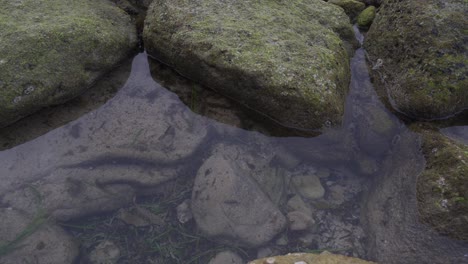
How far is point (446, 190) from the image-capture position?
3.50 meters

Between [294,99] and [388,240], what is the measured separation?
1.92 m

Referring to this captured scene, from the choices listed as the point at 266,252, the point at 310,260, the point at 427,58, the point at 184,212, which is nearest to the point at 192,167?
the point at 184,212

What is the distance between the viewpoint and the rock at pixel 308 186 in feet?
15.0

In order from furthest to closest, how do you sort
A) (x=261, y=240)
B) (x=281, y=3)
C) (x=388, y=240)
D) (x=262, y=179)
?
(x=281, y=3) < (x=262, y=179) < (x=261, y=240) < (x=388, y=240)

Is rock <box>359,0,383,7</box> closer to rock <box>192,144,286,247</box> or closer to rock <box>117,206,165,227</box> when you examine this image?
rock <box>192,144,286,247</box>

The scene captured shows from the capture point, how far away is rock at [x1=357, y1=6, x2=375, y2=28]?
5512 millimetres

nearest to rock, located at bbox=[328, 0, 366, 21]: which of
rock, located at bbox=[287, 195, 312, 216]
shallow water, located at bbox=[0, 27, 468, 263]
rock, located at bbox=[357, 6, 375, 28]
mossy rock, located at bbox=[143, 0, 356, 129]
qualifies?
rock, located at bbox=[357, 6, 375, 28]

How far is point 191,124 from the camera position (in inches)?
184

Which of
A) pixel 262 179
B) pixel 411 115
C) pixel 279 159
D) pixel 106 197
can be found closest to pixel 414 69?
pixel 411 115

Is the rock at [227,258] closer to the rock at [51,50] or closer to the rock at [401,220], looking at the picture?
the rock at [401,220]

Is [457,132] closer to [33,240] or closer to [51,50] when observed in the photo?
[51,50]

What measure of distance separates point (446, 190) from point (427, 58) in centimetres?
165

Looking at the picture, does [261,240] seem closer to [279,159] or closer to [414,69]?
[279,159]

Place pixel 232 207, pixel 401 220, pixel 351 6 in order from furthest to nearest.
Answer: pixel 351 6
pixel 232 207
pixel 401 220
